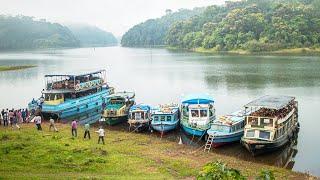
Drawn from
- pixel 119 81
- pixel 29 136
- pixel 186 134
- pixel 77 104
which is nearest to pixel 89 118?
pixel 77 104

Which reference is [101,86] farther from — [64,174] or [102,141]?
[64,174]

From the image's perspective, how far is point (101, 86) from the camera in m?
74.2

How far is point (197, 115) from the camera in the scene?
47875 millimetres

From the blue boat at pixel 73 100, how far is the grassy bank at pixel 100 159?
17.6 meters

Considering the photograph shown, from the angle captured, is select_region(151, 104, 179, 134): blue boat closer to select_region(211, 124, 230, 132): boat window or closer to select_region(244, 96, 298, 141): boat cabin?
select_region(211, 124, 230, 132): boat window

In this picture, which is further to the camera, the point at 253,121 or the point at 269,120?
the point at 253,121

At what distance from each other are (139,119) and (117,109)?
17.7 feet

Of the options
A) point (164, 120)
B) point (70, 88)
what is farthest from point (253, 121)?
point (70, 88)

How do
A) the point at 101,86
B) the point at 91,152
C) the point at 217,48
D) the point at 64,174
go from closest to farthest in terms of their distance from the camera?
the point at 64,174 < the point at 91,152 < the point at 101,86 < the point at 217,48

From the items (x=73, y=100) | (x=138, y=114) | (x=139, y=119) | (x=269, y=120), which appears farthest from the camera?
(x=73, y=100)

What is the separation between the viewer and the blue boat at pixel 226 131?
139 feet

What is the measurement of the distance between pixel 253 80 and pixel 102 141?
63.2m

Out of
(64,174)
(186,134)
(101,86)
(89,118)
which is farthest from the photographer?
(101,86)

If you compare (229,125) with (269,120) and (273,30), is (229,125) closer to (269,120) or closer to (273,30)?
(269,120)
